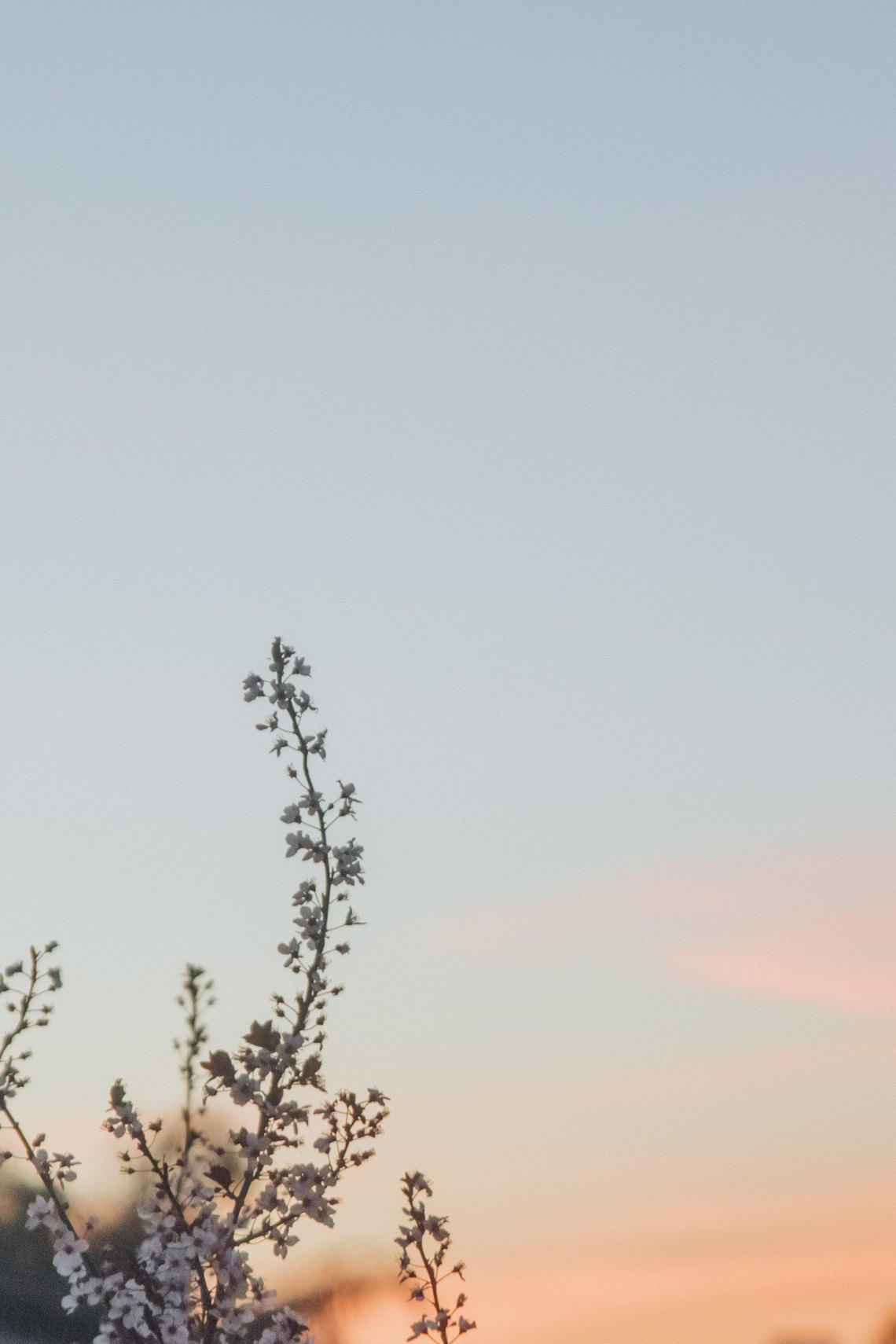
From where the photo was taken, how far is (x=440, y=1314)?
1030 centimetres

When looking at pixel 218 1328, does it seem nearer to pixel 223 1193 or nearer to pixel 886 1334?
pixel 223 1193

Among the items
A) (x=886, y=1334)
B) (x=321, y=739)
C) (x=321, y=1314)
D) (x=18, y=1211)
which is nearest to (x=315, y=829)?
(x=321, y=739)

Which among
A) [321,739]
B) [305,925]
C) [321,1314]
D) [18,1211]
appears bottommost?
[305,925]

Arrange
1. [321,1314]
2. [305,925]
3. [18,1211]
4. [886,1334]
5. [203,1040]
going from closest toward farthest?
[203,1040] < [305,925] < [886,1334] < [321,1314] < [18,1211]

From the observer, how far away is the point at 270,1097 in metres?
9.48

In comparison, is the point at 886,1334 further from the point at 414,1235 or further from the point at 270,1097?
the point at 270,1097

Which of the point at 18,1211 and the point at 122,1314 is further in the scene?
the point at 18,1211

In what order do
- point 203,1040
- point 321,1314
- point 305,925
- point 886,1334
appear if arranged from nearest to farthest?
point 203,1040 < point 305,925 < point 886,1334 < point 321,1314

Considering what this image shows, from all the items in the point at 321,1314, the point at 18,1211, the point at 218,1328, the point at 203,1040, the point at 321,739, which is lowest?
the point at 218,1328

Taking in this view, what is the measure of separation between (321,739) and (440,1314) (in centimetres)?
375

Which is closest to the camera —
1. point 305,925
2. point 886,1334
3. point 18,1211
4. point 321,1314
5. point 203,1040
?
point 203,1040

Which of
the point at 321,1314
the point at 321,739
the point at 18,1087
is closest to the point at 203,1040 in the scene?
the point at 18,1087

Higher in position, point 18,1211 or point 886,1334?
point 18,1211

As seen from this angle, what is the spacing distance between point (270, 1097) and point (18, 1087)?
60.9 inches
